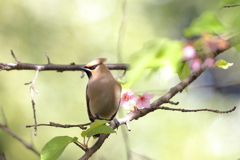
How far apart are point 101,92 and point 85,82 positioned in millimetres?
2290

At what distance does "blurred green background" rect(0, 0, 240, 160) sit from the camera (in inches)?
131

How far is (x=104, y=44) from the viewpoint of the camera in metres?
3.97

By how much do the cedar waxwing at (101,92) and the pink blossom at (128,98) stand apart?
80 millimetres

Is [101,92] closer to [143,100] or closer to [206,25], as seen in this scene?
[143,100]

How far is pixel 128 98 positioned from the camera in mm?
1131

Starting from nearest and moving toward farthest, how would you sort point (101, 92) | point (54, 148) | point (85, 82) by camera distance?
1. point (54, 148)
2. point (101, 92)
3. point (85, 82)

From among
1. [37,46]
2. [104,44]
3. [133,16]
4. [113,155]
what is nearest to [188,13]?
[133,16]

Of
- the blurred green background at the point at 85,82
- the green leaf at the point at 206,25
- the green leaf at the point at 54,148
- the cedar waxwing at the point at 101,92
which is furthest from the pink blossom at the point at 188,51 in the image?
the blurred green background at the point at 85,82

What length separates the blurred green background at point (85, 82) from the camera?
10.9 ft

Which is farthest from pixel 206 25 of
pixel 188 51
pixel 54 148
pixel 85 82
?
pixel 85 82

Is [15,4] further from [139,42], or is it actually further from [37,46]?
[139,42]

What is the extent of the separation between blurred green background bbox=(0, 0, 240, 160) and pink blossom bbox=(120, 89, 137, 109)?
169cm

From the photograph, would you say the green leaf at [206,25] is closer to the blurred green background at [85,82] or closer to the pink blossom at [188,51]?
the pink blossom at [188,51]

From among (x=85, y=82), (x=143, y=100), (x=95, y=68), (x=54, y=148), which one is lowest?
(x=54, y=148)
